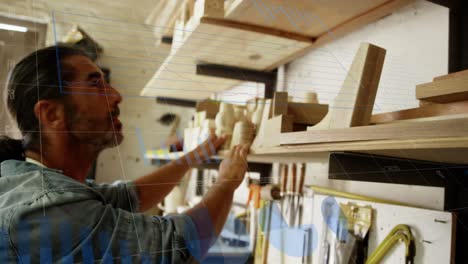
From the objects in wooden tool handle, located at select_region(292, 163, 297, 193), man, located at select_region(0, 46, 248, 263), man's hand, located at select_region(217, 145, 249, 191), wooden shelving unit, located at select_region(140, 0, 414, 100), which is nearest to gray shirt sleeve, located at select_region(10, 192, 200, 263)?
man, located at select_region(0, 46, 248, 263)

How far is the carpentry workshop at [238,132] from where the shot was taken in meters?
0.41

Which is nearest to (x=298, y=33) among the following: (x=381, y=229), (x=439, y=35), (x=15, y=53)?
(x=439, y=35)

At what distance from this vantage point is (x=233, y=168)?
66cm

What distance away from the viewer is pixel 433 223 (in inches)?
22.2

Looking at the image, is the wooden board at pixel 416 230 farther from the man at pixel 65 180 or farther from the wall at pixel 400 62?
the man at pixel 65 180

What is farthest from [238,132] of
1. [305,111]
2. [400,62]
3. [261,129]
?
[400,62]

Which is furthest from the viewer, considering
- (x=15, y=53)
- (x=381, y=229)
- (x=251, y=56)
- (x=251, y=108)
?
(x=251, y=56)

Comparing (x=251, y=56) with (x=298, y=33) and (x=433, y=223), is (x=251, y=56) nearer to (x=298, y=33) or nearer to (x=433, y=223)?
(x=298, y=33)

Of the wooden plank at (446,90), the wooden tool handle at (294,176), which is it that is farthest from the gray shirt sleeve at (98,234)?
the wooden tool handle at (294,176)

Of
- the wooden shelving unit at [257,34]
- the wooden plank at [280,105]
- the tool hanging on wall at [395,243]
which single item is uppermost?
the wooden shelving unit at [257,34]

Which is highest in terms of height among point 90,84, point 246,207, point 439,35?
point 439,35

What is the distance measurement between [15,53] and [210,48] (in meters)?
0.54

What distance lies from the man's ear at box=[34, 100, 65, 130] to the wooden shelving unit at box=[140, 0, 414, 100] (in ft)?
0.68

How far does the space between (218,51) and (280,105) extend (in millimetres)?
391
